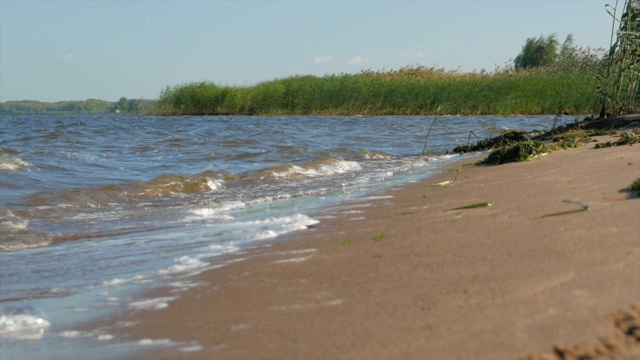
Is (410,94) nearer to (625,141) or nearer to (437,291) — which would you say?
(625,141)

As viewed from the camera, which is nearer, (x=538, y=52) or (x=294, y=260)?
(x=294, y=260)

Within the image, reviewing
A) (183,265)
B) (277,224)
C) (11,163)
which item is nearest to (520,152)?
(277,224)

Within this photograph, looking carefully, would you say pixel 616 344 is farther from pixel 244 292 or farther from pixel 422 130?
pixel 422 130

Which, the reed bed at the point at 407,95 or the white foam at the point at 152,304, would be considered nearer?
the white foam at the point at 152,304

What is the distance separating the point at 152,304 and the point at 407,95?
28.8 m

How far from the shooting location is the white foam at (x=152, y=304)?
151 inches

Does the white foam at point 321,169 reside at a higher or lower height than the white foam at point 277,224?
lower

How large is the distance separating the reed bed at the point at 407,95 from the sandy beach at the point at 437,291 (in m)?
21.2

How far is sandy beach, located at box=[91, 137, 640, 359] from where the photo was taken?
262 centimetres

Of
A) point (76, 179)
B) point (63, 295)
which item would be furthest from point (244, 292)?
point (76, 179)

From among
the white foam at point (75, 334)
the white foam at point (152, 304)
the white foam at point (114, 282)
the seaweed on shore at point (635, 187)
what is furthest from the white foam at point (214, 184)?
the white foam at point (75, 334)

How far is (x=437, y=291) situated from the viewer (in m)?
3.25

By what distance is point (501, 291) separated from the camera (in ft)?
10.1

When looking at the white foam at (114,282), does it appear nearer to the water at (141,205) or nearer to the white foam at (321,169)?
the water at (141,205)
